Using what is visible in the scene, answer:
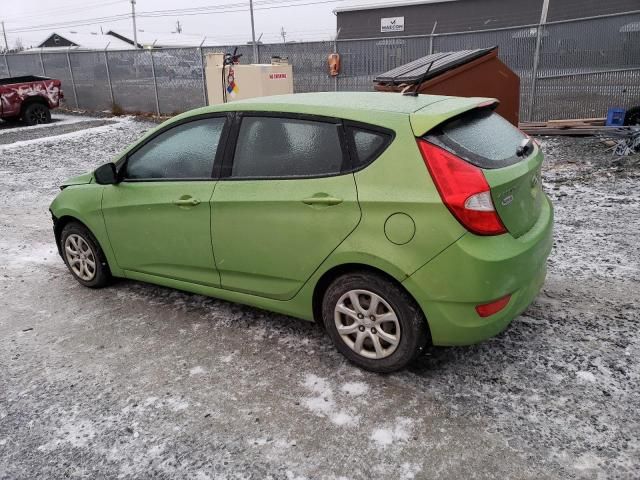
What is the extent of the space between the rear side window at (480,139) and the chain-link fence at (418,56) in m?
8.48

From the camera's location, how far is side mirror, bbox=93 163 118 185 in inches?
159

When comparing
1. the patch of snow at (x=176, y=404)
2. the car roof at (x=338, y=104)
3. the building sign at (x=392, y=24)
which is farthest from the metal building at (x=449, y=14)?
the patch of snow at (x=176, y=404)

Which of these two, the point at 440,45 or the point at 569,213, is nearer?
the point at 569,213

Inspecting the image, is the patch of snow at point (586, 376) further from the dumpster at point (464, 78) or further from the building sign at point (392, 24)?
the building sign at point (392, 24)

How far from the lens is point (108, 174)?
13.3ft

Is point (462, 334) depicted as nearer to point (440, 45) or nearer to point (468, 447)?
point (468, 447)

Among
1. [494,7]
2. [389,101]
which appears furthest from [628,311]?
[494,7]

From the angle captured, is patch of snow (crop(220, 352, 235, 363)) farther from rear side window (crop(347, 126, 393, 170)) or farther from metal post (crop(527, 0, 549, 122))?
metal post (crop(527, 0, 549, 122))

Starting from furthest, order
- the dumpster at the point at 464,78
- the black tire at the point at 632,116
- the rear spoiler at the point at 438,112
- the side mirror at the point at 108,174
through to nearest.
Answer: the black tire at the point at 632,116, the dumpster at the point at 464,78, the side mirror at the point at 108,174, the rear spoiler at the point at 438,112

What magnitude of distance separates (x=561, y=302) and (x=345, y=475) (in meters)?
2.28

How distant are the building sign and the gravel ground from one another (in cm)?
3030

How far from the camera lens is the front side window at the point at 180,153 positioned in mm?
3609

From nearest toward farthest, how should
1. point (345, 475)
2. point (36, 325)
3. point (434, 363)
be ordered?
1. point (345, 475)
2. point (434, 363)
3. point (36, 325)

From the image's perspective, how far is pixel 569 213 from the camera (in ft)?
19.1
